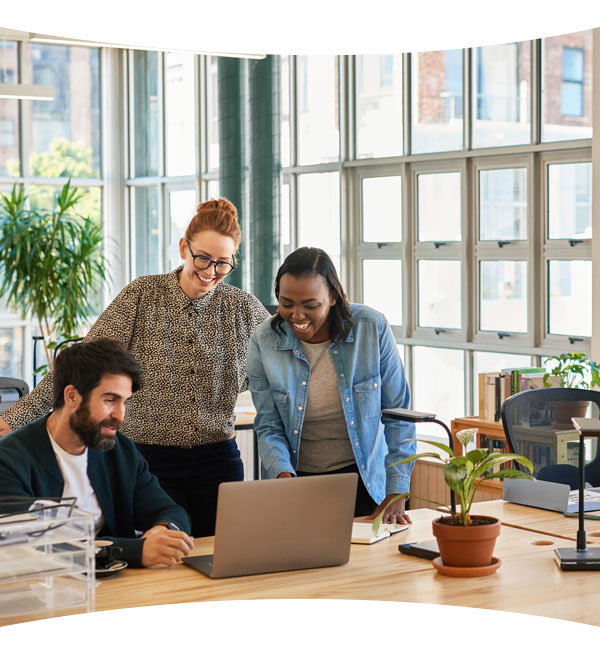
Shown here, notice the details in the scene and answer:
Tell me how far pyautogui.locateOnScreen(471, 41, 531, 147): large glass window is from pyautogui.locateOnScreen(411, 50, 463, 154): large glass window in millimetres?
178

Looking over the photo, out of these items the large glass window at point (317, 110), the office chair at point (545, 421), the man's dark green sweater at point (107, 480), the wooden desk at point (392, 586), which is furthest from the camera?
the large glass window at point (317, 110)

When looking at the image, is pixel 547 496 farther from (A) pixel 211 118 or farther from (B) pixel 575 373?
(A) pixel 211 118

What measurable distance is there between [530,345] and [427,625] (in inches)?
242

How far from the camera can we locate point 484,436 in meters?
5.78

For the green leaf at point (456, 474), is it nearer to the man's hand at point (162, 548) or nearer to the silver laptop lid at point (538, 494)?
the man's hand at point (162, 548)

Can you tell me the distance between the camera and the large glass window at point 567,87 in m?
5.98

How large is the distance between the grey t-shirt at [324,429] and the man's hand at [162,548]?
555 mm

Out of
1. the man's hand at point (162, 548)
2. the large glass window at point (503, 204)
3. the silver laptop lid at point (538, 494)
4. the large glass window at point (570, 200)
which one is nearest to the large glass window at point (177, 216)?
the large glass window at point (503, 204)

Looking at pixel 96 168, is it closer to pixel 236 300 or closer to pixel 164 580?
pixel 236 300

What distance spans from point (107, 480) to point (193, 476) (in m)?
0.41

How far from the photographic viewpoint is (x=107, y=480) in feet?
8.82

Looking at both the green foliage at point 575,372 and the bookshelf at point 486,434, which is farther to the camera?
the bookshelf at point 486,434

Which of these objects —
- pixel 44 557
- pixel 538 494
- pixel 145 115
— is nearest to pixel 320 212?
pixel 145 115

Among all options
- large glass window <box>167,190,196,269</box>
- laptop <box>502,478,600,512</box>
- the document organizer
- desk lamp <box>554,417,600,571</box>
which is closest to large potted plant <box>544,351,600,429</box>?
laptop <box>502,478,600,512</box>
